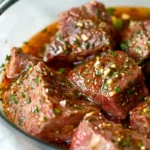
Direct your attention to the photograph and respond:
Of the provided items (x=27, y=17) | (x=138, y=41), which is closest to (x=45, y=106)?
(x=138, y=41)

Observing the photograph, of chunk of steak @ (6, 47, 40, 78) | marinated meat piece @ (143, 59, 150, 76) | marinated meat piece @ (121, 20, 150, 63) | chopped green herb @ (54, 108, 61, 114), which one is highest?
chunk of steak @ (6, 47, 40, 78)

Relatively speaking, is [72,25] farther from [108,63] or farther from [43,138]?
[43,138]

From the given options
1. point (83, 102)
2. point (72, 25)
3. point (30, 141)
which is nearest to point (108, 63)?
point (83, 102)

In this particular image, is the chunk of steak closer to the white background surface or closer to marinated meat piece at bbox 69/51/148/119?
the white background surface

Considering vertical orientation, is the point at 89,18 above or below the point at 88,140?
above

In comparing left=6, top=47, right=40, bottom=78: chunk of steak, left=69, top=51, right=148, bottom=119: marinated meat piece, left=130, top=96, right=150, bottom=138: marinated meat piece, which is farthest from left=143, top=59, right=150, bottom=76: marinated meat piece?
left=6, top=47, right=40, bottom=78: chunk of steak

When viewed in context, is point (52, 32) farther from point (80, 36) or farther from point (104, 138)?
point (104, 138)
